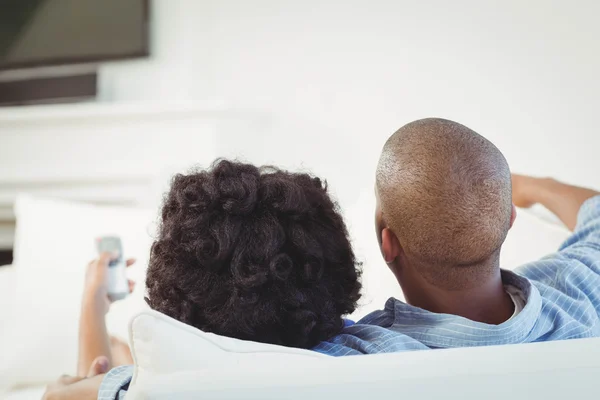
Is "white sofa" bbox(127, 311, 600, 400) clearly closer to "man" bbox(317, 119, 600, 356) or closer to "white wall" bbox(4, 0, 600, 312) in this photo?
"man" bbox(317, 119, 600, 356)

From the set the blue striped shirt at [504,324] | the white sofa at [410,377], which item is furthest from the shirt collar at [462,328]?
the white sofa at [410,377]

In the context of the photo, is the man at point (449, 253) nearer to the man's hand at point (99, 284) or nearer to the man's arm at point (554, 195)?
the man's arm at point (554, 195)

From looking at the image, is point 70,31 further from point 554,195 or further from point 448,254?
point 448,254

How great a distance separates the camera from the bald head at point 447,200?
28.9 inches

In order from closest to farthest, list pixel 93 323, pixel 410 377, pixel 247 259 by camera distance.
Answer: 1. pixel 410 377
2. pixel 247 259
3. pixel 93 323

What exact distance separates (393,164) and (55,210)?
42.7 inches

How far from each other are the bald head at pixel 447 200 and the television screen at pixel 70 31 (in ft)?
5.13

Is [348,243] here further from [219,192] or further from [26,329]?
[26,329]

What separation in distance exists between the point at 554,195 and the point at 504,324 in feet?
1.70

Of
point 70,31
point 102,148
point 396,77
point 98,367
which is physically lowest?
point 98,367

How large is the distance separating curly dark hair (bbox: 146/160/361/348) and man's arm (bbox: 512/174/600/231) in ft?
1.79

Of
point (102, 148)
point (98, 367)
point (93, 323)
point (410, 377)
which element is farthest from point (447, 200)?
point (102, 148)

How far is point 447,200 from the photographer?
0.73 meters

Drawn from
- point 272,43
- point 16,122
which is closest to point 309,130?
point 272,43
